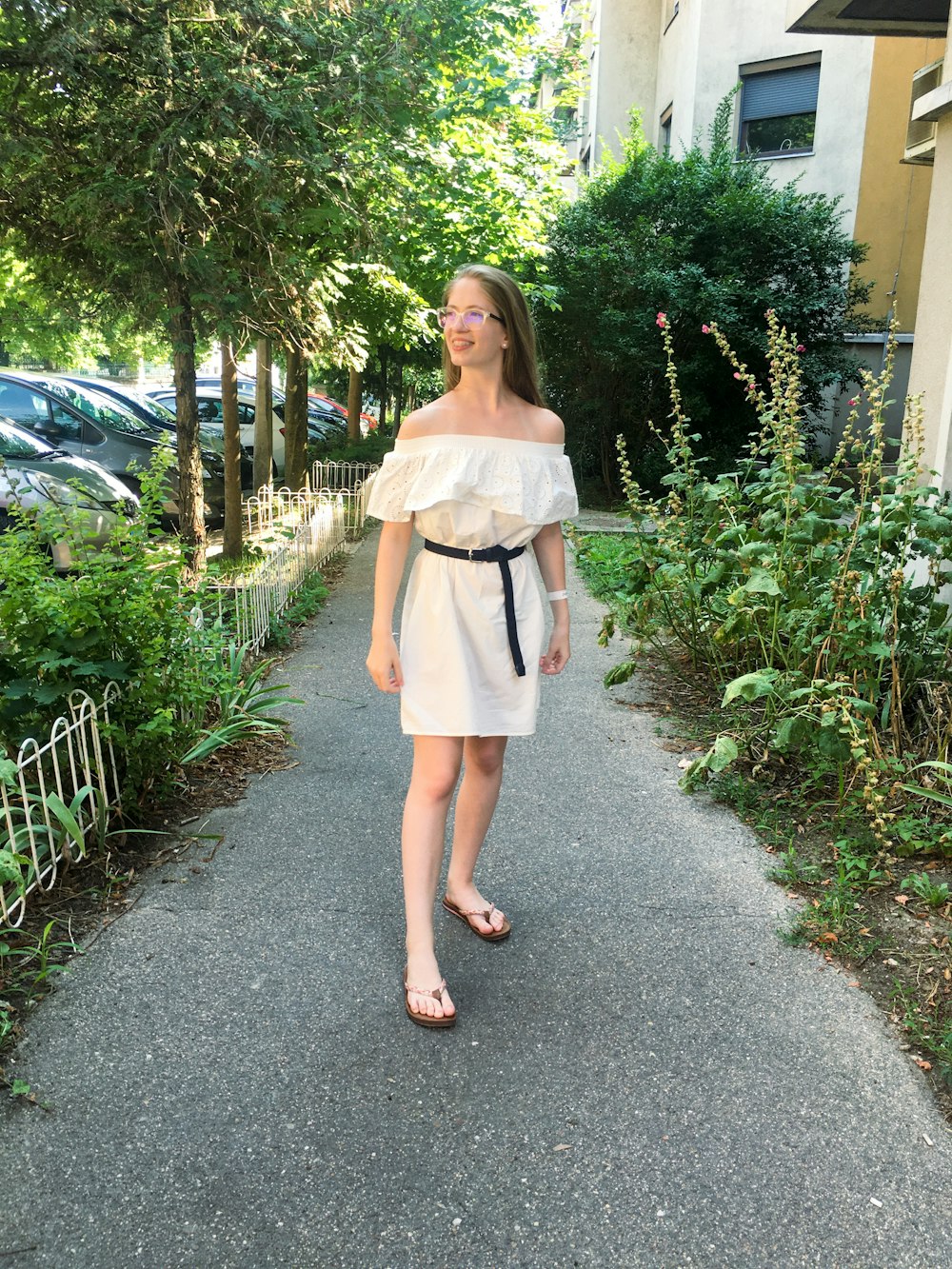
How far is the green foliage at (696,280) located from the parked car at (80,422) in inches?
216

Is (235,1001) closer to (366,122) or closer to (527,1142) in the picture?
(527,1142)

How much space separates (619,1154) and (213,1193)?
35.4 inches

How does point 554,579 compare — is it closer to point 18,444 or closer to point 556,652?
point 556,652

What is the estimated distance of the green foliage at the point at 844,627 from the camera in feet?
12.4

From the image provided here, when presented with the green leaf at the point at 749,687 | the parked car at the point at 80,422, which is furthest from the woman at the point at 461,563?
the parked car at the point at 80,422

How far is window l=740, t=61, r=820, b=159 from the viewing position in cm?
1711

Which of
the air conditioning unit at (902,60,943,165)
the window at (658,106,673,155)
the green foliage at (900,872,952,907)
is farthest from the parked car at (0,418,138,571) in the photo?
the window at (658,106,673,155)

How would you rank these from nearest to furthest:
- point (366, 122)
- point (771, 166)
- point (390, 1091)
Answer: point (390, 1091), point (366, 122), point (771, 166)

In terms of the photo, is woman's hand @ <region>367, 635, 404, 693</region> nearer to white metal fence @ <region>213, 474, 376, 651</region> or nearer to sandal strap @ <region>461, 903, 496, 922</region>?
sandal strap @ <region>461, 903, 496, 922</region>

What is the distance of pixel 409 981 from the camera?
2820mm

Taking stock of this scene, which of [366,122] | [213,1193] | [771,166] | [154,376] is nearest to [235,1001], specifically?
[213,1193]

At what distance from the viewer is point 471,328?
2.80 meters

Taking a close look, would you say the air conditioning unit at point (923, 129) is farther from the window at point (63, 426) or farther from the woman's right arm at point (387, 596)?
the window at point (63, 426)

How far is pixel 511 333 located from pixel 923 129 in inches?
206
